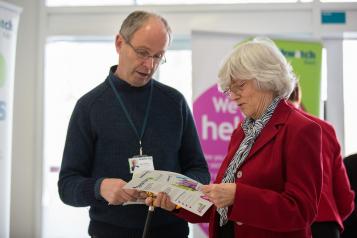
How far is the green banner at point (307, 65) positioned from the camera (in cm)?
359

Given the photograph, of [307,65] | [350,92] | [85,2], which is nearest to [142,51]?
[307,65]

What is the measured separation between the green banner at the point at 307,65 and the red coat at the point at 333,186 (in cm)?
139

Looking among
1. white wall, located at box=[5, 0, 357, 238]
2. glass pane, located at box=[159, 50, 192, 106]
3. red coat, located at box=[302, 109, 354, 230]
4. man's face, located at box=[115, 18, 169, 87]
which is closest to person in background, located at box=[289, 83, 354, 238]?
red coat, located at box=[302, 109, 354, 230]

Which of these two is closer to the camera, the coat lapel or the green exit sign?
the coat lapel

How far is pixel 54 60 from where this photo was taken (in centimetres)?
415

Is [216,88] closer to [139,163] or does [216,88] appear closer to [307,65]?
[307,65]

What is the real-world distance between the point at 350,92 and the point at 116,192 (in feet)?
11.2

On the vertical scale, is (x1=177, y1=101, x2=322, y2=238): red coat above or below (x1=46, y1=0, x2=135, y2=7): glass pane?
below

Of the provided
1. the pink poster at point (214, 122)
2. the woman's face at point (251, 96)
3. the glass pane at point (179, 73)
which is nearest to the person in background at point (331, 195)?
the woman's face at point (251, 96)

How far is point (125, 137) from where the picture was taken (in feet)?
5.32

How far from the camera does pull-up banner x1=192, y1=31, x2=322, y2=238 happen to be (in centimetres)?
348

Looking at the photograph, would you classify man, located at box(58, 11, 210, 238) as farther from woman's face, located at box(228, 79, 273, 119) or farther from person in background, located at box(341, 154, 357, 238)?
person in background, located at box(341, 154, 357, 238)

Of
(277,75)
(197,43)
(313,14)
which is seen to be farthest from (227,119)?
(277,75)

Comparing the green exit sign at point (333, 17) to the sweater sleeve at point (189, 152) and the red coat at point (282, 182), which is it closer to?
the sweater sleeve at point (189, 152)
